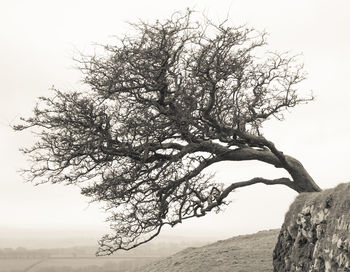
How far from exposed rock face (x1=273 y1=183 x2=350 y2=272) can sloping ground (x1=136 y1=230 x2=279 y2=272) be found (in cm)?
379

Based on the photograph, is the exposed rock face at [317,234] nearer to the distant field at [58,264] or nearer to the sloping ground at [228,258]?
the sloping ground at [228,258]

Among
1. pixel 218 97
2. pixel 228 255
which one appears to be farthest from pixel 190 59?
pixel 228 255

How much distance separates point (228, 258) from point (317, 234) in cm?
896

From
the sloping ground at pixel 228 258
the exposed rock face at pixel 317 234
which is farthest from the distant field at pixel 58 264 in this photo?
the exposed rock face at pixel 317 234

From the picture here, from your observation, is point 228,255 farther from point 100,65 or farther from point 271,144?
point 100,65

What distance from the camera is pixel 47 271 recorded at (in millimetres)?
49562

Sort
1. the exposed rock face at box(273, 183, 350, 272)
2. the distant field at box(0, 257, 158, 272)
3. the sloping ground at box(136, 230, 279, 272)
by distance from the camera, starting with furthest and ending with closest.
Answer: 1. the distant field at box(0, 257, 158, 272)
2. the sloping ground at box(136, 230, 279, 272)
3. the exposed rock face at box(273, 183, 350, 272)

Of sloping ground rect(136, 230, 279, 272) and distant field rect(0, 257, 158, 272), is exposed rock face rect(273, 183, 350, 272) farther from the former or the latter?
distant field rect(0, 257, 158, 272)

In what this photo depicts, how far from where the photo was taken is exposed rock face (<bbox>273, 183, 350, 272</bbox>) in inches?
445

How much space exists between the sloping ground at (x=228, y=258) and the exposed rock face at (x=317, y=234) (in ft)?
12.4

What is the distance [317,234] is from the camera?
12523 millimetres

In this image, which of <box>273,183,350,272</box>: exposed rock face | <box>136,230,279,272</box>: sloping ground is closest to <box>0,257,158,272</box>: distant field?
<box>136,230,279,272</box>: sloping ground

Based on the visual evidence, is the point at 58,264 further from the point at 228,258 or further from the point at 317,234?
the point at 317,234

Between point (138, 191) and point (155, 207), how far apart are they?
2.72ft
